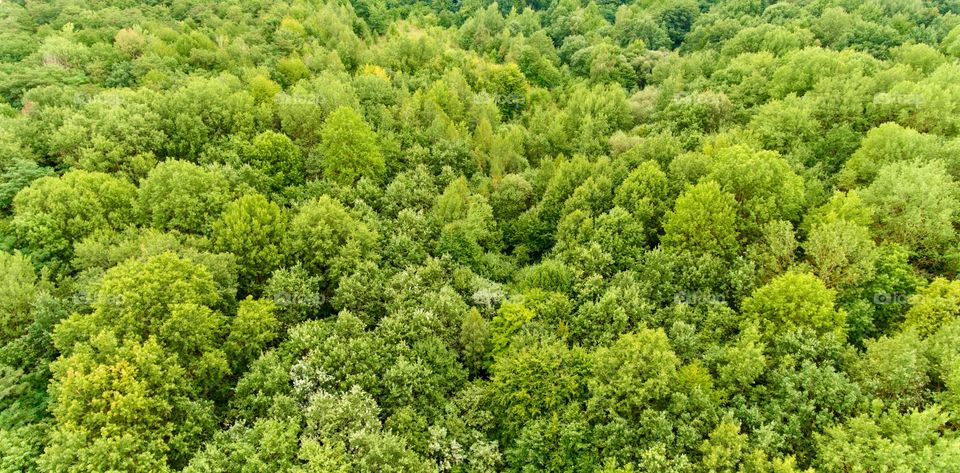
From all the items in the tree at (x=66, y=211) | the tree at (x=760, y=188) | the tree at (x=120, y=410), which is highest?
the tree at (x=760, y=188)

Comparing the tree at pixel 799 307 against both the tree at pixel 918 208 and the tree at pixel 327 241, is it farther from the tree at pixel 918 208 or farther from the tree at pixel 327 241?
the tree at pixel 327 241

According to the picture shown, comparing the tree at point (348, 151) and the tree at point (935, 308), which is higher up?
the tree at point (935, 308)

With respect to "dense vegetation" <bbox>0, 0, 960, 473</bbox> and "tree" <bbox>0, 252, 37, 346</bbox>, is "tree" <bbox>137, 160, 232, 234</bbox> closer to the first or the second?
"dense vegetation" <bbox>0, 0, 960, 473</bbox>

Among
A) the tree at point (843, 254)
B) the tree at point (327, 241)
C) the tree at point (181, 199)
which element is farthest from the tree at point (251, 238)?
the tree at point (843, 254)

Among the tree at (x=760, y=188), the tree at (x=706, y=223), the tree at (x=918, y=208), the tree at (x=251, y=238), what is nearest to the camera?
the tree at (x=918, y=208)

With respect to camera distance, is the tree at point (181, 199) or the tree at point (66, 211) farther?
the tree at point (181, 199)

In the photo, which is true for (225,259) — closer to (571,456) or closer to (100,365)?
(100,365)
